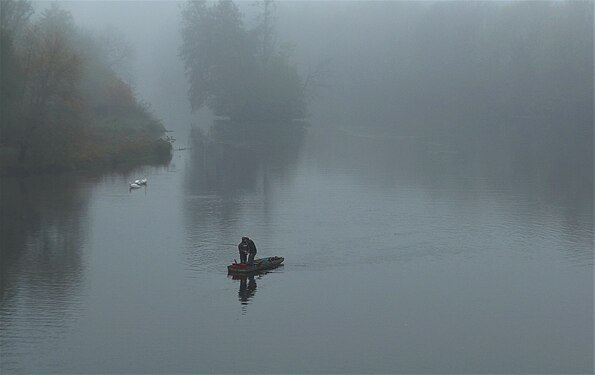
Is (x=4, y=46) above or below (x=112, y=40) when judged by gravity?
below

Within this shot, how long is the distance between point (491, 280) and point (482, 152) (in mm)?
27536

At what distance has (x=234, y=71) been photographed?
69438mm

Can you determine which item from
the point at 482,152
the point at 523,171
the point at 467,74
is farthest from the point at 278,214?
the point at 467,74

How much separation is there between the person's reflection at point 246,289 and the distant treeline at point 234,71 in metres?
48.5

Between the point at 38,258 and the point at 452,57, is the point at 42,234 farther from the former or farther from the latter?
the point at 452,57

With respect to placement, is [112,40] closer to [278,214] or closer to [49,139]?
[49,139]

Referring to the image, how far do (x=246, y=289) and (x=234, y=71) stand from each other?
5020cm

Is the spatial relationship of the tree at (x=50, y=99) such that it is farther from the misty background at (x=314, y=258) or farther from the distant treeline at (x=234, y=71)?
the distant treeline at (x=234, y=71)

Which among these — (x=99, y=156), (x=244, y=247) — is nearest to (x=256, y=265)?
(x=244, y=247)

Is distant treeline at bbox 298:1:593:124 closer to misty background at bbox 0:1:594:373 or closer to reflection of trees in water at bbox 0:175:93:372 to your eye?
misty background at bbox 0:1:594:373

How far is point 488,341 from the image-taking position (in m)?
17.6

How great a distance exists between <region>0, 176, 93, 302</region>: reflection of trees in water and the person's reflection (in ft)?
12.2

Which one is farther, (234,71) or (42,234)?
(234,71)

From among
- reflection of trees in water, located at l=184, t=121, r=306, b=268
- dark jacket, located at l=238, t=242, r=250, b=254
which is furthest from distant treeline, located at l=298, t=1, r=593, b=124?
dark jacket, located at l=238, t=242, r=250, b=254
